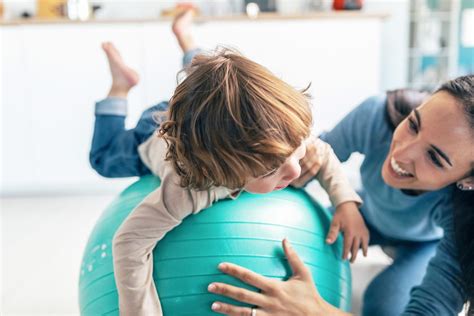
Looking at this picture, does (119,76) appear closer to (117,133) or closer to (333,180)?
(117,133)

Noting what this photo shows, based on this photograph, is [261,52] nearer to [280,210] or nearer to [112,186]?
[112,186]

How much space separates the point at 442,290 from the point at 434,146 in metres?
0.37

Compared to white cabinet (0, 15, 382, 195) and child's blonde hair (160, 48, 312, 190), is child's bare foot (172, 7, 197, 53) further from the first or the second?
white cabinet (0, 15, 382, 195)

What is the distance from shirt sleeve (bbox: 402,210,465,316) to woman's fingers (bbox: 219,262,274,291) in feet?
1.33

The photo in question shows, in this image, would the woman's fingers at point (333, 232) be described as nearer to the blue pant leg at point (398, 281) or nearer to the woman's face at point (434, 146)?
the woman's face at point (434, 146)

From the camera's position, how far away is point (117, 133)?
5.37 feet

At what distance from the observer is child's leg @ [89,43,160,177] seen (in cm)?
155

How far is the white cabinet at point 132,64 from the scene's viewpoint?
291cm

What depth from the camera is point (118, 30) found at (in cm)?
291

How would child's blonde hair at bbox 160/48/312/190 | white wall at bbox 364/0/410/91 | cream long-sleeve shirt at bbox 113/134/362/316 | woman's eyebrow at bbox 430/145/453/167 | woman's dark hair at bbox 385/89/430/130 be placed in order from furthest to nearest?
white wall at bbox 364/0/410/91 → woman's dark hair at bbox 385/89/430/130 → woman's eyebrow at bbox 430/145/453/167 → cream long-sleeve shirt at bbox 113/134/362/316 → child's blonde hair at bbox 160/48/312/190

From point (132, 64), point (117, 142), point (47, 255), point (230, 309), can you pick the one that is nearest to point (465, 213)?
point (230, 309)

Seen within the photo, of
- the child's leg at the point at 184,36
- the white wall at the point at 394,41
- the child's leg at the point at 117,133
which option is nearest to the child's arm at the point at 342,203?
the child's leg at the point at 117,133

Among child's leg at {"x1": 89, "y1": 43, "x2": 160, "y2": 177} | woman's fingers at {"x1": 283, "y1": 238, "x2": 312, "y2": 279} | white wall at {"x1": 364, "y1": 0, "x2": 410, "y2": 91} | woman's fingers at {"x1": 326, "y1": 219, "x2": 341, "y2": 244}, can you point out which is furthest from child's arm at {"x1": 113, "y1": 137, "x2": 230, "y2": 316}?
white wall at {"x1": 364, "y1": 0, "x2": 410, "y2": 91}

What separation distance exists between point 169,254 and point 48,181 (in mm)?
2275
